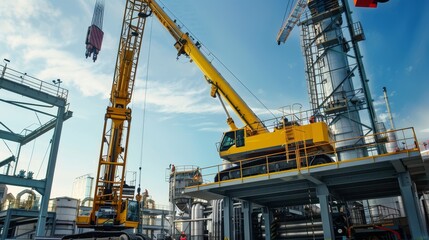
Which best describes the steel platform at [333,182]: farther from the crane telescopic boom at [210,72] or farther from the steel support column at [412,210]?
the crane telescopic boom at [210,72]

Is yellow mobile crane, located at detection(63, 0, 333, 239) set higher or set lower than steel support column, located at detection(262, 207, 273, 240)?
higher

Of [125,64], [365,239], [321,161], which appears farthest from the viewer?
[125,64]

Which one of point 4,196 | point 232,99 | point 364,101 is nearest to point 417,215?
point 232,99

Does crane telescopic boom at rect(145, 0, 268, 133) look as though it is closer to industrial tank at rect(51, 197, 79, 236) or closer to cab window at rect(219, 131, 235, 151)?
cab window at rect(219, 131, 235, 151)

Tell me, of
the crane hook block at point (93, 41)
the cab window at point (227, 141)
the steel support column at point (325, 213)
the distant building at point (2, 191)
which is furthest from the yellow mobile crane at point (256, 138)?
the distant building at point (2, 191)

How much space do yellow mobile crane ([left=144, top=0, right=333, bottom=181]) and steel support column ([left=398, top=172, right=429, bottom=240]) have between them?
332 cm

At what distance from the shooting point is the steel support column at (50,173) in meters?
24.9

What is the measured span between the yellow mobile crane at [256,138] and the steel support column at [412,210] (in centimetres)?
332

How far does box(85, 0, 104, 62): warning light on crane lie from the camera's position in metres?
34.8

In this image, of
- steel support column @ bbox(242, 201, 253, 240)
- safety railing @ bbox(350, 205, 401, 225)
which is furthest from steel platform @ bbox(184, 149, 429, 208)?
safety railing @ bbox(350, 205, 401, 225)

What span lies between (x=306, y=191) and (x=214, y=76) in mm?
9654

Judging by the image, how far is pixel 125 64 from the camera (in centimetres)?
2512

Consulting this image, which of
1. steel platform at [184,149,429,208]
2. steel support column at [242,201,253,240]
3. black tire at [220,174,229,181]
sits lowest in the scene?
steel support column at [242,201,253,240]

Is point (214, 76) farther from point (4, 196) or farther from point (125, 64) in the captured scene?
point (4, 196)
